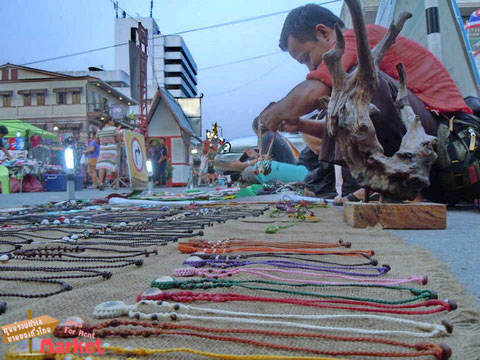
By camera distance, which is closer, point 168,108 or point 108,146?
point 108,146

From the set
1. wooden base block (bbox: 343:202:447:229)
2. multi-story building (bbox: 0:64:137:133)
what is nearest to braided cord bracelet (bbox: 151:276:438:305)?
wooden base block (bbox: 343:202:447:229)

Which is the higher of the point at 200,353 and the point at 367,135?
the point at 367,135

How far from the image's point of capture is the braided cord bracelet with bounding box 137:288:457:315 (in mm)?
590

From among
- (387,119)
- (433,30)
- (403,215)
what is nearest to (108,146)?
(433,30)

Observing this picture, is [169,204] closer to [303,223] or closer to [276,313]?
[303,223]

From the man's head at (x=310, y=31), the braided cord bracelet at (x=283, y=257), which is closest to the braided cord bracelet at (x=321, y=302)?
the braided cord bracelet at (x=283, y=257)

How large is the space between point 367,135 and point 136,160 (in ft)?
15.0

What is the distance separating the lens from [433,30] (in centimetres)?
373

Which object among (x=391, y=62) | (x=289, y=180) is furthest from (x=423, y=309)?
(x=289, y=180)

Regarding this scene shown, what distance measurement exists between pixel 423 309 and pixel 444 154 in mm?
1794

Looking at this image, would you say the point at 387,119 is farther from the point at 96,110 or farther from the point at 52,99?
the point at 52,99

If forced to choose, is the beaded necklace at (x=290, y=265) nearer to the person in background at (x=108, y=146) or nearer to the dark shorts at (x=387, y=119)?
the dark shorts at (x=387, y=119)

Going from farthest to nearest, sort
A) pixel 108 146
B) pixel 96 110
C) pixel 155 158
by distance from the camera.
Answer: pixel 96 110 < pixel 155 158 < pixel 108 146

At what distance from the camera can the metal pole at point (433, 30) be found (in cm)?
371
